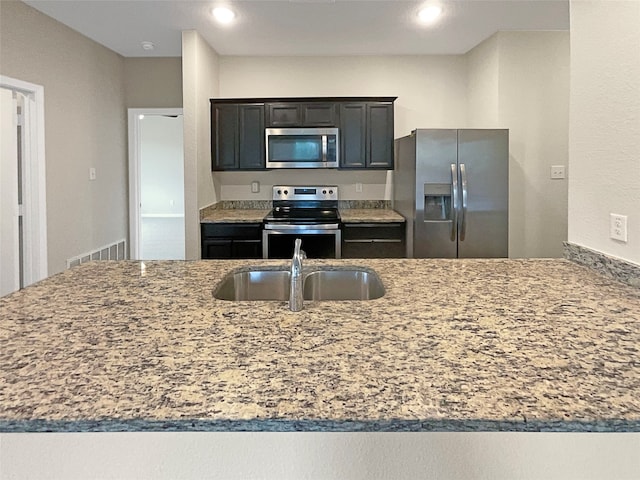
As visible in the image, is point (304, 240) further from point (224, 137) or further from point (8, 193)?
point (8, 193)

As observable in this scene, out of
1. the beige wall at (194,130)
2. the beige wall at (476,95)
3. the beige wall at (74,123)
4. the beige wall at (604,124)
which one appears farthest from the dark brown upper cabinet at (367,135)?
the beige wall at (604,124)

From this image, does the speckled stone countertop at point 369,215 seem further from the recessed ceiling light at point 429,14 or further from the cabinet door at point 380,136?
the recessed ceiling light at point 429,14

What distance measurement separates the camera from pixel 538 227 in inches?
173

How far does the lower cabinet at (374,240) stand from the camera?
14.4 feet

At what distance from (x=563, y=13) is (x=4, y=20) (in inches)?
158

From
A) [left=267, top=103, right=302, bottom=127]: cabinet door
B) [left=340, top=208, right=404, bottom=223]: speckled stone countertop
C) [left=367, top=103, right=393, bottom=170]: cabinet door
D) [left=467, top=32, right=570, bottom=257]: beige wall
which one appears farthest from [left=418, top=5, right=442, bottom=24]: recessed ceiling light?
[left=340, top=208, right=404, bottom=223]: speckled stone countertop

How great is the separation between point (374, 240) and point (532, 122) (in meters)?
1.71

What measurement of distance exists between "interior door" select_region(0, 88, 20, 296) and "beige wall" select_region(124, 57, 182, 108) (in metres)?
1.63

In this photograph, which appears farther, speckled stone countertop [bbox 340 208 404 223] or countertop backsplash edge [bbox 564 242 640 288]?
speckled stone countertop [bbox 340 208 404 223]

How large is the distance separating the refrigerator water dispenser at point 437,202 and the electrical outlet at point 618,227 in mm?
2118

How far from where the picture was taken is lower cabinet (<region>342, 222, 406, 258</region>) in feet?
14.4

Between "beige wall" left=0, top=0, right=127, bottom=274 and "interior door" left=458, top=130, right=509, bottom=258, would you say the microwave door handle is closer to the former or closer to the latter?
"interior door" left=458, top=130, right=509, bottom=258

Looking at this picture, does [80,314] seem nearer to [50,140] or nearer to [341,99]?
[50,140]

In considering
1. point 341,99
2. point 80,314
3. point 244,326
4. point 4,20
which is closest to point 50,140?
point 4,20
